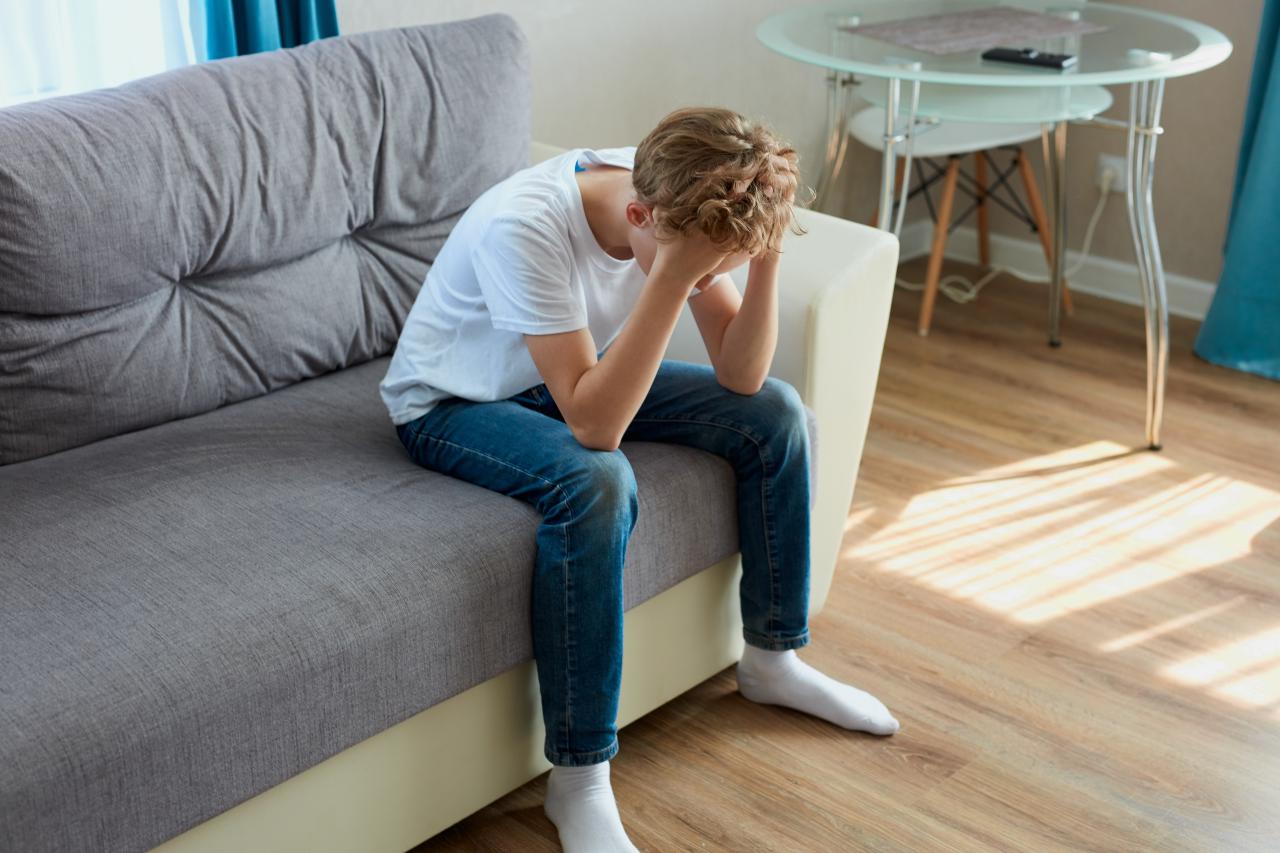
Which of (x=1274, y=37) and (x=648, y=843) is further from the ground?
(x=1274, y=37)

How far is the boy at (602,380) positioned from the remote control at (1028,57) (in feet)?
3.01

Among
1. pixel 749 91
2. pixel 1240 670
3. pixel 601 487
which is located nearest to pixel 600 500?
pixel 601 487

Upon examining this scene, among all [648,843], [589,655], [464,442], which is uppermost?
[464,442]

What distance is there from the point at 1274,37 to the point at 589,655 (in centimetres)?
214

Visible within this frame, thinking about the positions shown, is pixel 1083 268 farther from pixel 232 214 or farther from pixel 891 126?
pixel 232 214

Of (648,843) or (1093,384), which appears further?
(1093,384)

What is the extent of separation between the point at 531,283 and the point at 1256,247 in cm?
198

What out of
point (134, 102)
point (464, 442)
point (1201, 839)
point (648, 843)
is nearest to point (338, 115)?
point (134, 102)

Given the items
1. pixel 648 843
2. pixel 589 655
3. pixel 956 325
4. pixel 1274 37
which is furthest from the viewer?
pixel 956 325

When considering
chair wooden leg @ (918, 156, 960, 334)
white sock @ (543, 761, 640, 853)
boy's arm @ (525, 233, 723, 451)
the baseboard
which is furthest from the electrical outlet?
white sock @ (543, 761, 640, 853)

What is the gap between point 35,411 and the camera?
1645 mm

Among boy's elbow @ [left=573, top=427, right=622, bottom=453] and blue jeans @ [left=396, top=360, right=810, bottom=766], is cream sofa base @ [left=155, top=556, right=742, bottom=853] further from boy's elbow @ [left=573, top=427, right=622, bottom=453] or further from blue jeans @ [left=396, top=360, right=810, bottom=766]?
boy's elbow @ [left=573, top=427, right=622, bottom=453]

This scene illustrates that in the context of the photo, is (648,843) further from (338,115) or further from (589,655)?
(338,115)

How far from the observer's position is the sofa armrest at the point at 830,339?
179 centimetres
